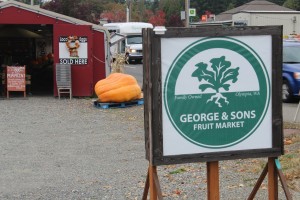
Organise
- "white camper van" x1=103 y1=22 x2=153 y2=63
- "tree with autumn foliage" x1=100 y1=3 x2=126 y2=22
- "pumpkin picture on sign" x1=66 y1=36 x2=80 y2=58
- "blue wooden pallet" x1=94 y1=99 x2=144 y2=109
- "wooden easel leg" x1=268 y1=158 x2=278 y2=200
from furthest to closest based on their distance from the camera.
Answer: "tree with autumn foliage" x1=100 y1=3 x2=126 y2=22, "white camper van" x1=103 y1=22 x2=153 y2=63, "pumpkin picture on sign" x1=66 y1=36 x2=80 y2=58, "blue wooden pallet" x1=94 y1=99 x2=144 y2=109, "wooden easel leg" x1=268 y1=158 x2=278 y2=200

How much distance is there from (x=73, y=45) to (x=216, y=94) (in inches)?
617

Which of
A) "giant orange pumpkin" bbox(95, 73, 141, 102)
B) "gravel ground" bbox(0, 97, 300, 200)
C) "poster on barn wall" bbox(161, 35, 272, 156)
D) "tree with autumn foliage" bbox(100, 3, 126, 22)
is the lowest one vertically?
"gravel ground" bbox(0, 97, 300, 200)

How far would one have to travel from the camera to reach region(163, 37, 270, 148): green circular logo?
4938 millimetres

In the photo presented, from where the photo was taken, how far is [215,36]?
16.4 ft

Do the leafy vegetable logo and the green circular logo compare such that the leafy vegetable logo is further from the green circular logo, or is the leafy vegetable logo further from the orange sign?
the orange sign

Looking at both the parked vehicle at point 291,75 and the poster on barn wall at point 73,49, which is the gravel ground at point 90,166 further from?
the poster on barn wall at point 73,49

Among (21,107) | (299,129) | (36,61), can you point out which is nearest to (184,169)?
(299,129)

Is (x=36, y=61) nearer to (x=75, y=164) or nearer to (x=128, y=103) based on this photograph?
(x=128, y=103)

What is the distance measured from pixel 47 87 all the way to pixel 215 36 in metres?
22.2

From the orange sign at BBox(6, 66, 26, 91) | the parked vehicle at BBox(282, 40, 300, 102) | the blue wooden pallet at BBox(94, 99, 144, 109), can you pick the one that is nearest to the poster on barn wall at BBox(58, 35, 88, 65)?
the orange sign at BBox(6, 66, 26, 91)

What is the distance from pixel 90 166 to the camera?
29.3ft

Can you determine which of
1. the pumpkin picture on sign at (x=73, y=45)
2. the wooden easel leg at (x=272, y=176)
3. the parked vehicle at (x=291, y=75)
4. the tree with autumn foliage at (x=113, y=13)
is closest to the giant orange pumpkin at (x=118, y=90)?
the pumpkin picture on sign at (x=73, y=45)

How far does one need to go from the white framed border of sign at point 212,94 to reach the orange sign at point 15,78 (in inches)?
646

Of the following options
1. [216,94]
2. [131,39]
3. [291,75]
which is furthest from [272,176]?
[131,39]
